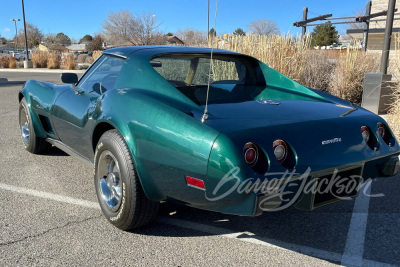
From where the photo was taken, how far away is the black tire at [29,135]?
4.33 metres

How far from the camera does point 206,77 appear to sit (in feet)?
11.0

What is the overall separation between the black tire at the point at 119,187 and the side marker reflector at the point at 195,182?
1.43 feet

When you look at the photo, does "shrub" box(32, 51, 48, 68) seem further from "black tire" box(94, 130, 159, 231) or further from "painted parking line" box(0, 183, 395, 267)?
"black tire" box(94, 130, 159, 231)

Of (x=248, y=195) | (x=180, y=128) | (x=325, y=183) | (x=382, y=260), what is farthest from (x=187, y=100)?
(x=382, y=260)

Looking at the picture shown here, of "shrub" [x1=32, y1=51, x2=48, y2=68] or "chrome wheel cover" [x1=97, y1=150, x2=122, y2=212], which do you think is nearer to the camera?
"chrome wheel cover" [x1=97, y1=150, x2=122, y2=212]

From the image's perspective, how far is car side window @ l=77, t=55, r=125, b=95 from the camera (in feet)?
10.6

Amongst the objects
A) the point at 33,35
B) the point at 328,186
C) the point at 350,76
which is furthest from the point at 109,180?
the point at 33,35

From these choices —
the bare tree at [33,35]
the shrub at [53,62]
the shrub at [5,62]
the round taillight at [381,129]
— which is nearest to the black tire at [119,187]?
the round taillight at [381,129]

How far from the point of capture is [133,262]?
2.36m

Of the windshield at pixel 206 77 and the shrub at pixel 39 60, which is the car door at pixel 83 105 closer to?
the windshield at pixel 206 77

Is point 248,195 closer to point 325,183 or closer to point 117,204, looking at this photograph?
point 325,183

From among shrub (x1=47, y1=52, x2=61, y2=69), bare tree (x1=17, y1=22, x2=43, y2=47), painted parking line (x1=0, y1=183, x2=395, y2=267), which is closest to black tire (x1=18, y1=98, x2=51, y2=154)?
painted parking line (x1=0, y1=183, x2=395, y2=267)

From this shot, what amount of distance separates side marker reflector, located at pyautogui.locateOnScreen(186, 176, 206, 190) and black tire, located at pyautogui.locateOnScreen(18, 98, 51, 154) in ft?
9.12

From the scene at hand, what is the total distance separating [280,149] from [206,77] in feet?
4.33
